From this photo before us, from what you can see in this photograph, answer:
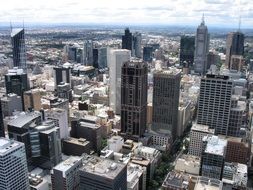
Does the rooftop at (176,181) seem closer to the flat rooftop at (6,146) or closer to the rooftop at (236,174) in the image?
the rooftop at (236,174)

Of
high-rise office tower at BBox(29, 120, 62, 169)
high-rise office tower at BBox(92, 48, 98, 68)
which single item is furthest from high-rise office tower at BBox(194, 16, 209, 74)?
high-rise office tower at BBox(29, 120, 62, 169)

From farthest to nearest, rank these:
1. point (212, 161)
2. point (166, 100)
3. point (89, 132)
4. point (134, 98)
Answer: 1. point (166, 100)
2. point (134, 98)
3. point (89, 132)
4. point (212, 161)

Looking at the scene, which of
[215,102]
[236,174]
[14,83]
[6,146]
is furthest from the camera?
[14,83]

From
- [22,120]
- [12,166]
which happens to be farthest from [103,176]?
[22,120]

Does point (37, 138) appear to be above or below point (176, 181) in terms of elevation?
above

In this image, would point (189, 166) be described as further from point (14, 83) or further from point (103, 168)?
point (14, 83)

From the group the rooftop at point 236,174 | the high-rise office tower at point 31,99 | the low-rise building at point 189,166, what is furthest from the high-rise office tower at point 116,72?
the rooftop at point 236,174

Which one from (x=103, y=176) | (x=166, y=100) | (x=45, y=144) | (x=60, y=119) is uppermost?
(x=166, y=100)

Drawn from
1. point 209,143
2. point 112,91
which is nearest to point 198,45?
point 112,91
